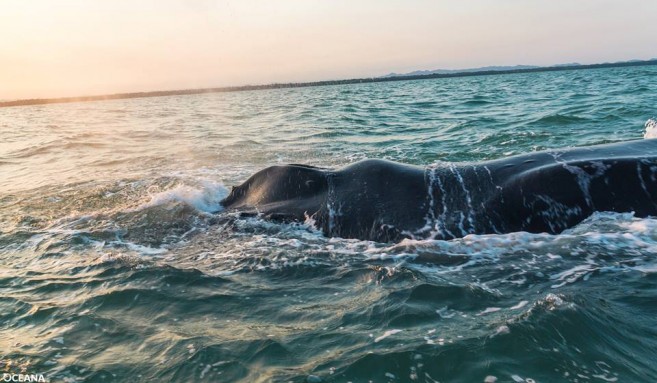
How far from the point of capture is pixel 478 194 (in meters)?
6.15

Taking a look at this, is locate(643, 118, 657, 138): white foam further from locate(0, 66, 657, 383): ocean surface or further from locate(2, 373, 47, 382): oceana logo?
locate(2, 373, 47, 382): oceana logo

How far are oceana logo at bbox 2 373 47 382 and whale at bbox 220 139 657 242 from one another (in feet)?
12.1

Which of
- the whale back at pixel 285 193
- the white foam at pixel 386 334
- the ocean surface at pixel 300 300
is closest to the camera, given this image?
the ocean surface at pixel 300 300

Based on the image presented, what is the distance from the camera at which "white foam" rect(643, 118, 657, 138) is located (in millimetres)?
11859

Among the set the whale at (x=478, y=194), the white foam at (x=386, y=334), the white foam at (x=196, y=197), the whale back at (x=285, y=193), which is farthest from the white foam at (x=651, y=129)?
the white foam at (x=386, y=334)

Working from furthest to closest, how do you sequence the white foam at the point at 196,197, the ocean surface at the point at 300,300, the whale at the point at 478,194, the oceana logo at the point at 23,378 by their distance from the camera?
the white foam at the point at 196,197, the whale at the point at 478,194, the oceana logo at the point at 23,378, the ocean surface at the point at 300,300

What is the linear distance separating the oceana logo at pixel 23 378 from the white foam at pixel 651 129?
40.2 feet

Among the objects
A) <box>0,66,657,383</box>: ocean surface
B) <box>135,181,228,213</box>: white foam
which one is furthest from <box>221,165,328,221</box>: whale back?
<box>135,181,228,213</box>: white foam

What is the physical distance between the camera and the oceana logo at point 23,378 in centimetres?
361

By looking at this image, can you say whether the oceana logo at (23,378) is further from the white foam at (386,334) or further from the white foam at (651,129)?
the white foam at (651,129)

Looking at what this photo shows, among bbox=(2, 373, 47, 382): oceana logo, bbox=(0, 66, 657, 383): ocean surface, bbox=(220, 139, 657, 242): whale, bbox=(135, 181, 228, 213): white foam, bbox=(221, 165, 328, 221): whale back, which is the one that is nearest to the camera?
bbox=(0, 66, 657, 383): ocean surface

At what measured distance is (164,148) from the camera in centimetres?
1797

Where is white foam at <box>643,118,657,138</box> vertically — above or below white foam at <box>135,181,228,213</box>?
above

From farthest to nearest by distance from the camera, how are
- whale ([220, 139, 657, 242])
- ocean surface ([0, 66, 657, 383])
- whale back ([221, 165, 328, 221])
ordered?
whale back ([221, 165, 328, 221])
whale ([220, 139, 657, 242])
ocean surface ([0, 66, 657, 383])
